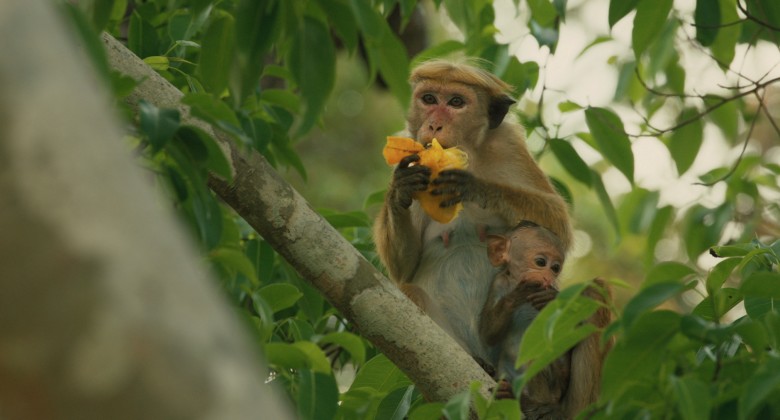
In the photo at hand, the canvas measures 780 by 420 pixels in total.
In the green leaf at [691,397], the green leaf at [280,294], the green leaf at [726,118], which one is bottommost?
A: the green leaf at [280,294]

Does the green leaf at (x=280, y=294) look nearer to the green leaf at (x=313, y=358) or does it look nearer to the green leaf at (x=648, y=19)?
the green leaf at (x=313, y=358)

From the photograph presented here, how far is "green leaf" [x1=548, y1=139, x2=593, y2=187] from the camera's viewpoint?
611 centimetres

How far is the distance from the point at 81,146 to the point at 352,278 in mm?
2801

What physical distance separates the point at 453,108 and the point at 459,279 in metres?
1.03

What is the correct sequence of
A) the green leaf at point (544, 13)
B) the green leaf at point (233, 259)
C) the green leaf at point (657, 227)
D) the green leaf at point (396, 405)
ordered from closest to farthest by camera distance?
the green leaf at point (233, 259)
the green leaf at point (396, 405)
the green leaf at point (544, 13)
the green leaf at point (657, 227)

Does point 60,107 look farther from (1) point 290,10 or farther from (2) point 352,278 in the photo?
(2) point 352,278

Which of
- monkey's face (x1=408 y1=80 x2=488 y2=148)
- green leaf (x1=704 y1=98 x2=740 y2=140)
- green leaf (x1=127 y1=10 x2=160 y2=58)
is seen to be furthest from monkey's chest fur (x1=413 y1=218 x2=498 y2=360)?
green leaf (x1=127 y1=10 x2=160 y2=58)

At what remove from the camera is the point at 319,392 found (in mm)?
3742

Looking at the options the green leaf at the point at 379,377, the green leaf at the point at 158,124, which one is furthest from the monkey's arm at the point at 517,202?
the green leaf at the point at 158,124

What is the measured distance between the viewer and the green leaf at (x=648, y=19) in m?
4.49

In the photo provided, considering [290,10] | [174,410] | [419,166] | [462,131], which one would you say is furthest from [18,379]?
[462,131]

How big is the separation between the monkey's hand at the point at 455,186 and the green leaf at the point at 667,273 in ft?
8.67

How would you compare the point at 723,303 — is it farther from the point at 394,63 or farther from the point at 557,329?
the point at 394,63

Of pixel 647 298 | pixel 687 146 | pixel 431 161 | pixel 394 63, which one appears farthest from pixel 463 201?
pixel 647 298
